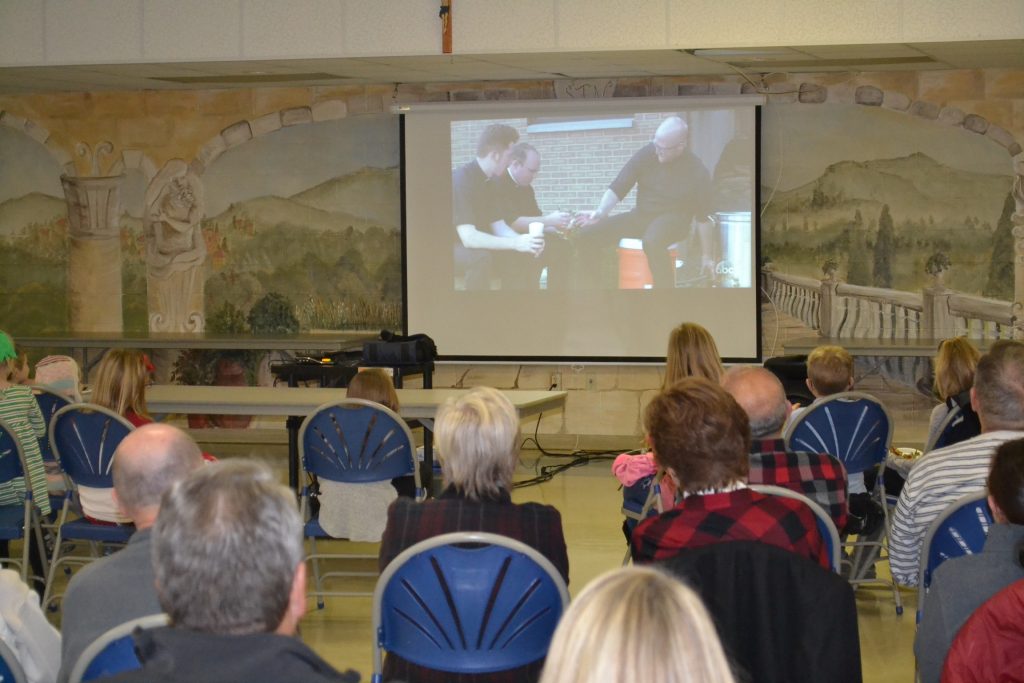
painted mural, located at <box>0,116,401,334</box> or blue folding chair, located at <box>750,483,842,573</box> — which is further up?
painted mural, located at <box>0,116,401,334</box>

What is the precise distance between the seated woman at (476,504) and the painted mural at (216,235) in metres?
5.97

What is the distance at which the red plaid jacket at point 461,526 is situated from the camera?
8.68 ft

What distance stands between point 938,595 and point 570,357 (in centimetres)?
629

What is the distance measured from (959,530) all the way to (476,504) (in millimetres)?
1174

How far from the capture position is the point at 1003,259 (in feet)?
26.1

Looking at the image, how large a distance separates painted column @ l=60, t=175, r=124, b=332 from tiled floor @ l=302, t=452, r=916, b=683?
4.49 meters

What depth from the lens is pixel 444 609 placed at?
8.15ft

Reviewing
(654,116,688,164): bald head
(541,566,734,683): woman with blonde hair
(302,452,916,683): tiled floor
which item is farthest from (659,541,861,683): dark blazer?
(654,116,688,164): bald head

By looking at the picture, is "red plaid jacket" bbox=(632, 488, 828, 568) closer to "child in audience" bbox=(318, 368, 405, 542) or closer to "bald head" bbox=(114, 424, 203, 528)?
"bald head" bbox=(114, 424, 203, 528)

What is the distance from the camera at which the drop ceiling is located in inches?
282

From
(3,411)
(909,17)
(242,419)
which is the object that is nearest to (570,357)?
(242,419)

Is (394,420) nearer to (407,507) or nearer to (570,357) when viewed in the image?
(407,507)

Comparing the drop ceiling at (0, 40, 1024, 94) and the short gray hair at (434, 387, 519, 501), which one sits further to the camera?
the drop ceiling at (0, 40, 1024, 94)

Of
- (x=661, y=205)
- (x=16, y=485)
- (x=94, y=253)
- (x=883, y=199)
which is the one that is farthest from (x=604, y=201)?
(x=16, y=485)
